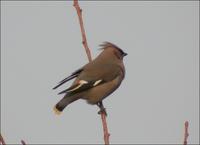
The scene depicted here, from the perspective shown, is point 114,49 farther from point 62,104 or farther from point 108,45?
point 62,104

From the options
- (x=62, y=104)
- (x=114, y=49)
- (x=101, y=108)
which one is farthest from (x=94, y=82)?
(x=114, y=49)

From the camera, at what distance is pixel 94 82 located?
17.3 feet

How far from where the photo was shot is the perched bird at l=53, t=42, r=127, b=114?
5039 mm

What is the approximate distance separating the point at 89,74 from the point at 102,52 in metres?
0.98

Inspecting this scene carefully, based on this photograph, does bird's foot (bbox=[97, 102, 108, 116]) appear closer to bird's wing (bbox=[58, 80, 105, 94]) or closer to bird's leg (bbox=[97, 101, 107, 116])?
bird's leg (bbox=[97, 101, 107, 116])

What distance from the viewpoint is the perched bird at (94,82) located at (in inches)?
198

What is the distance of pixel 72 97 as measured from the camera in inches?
202

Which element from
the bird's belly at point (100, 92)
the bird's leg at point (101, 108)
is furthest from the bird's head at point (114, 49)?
the bird's leg at point (101, 108)

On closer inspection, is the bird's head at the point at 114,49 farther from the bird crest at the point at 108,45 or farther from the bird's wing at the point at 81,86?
the bird's wing at the point at 81,86

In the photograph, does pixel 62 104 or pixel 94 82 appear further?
pixel 94 82

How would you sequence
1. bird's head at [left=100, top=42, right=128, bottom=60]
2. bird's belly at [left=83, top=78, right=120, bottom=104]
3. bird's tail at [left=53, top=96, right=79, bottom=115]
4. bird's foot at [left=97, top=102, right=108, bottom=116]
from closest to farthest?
bird's foot at [left=97, top=102, right=108, bottom=116], bird's tail at [left=53, top=96, right=79, bottom=115], bird's belly at [left=83, top=78, right=120, bottom=104], bird's head at [left=100, top=42, right=128, bottom=60]

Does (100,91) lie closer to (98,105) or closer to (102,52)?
(98,105)

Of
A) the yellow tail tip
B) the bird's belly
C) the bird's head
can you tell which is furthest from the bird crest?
the yellow tail tip

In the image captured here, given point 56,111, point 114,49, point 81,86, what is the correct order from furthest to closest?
point 114,49 < point 81,86 < point 56,111
